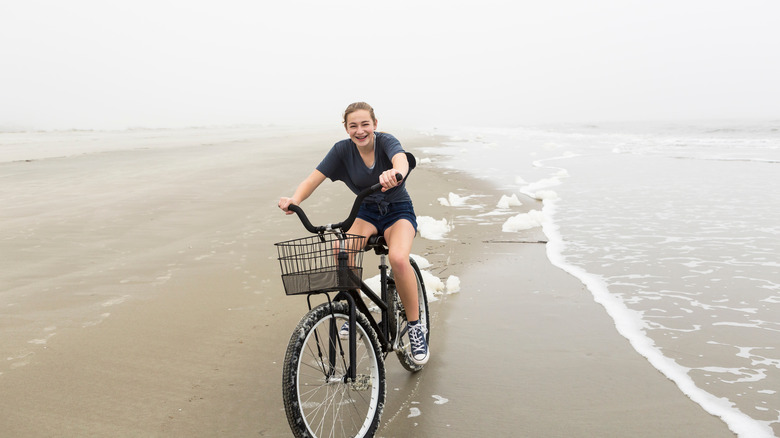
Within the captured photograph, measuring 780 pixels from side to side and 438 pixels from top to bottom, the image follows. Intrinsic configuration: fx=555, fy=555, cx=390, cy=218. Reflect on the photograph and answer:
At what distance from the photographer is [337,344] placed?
299 cm

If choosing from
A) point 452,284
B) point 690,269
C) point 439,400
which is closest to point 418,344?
point 439,400

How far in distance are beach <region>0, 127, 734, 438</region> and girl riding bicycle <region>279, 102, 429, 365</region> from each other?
1.85 ft

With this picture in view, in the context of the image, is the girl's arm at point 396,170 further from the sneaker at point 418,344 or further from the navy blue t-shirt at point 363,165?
the sneaker at point 418,344

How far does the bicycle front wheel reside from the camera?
2637 mm

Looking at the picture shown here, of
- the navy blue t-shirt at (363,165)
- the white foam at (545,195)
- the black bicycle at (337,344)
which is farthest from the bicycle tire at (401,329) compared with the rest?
the white foam at (545,195)

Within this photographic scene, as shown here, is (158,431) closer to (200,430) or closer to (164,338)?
(200,430)

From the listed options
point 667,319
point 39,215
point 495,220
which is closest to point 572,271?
point 667,319

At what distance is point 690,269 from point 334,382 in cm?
476

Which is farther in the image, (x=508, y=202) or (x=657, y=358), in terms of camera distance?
(x=508, y=202)

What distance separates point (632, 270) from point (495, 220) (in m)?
3.25

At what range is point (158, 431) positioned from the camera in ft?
9.97

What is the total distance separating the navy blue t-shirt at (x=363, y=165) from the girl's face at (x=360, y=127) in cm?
8

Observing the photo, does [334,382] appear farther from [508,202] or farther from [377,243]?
[508,202]

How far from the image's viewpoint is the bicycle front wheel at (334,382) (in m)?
2.64
